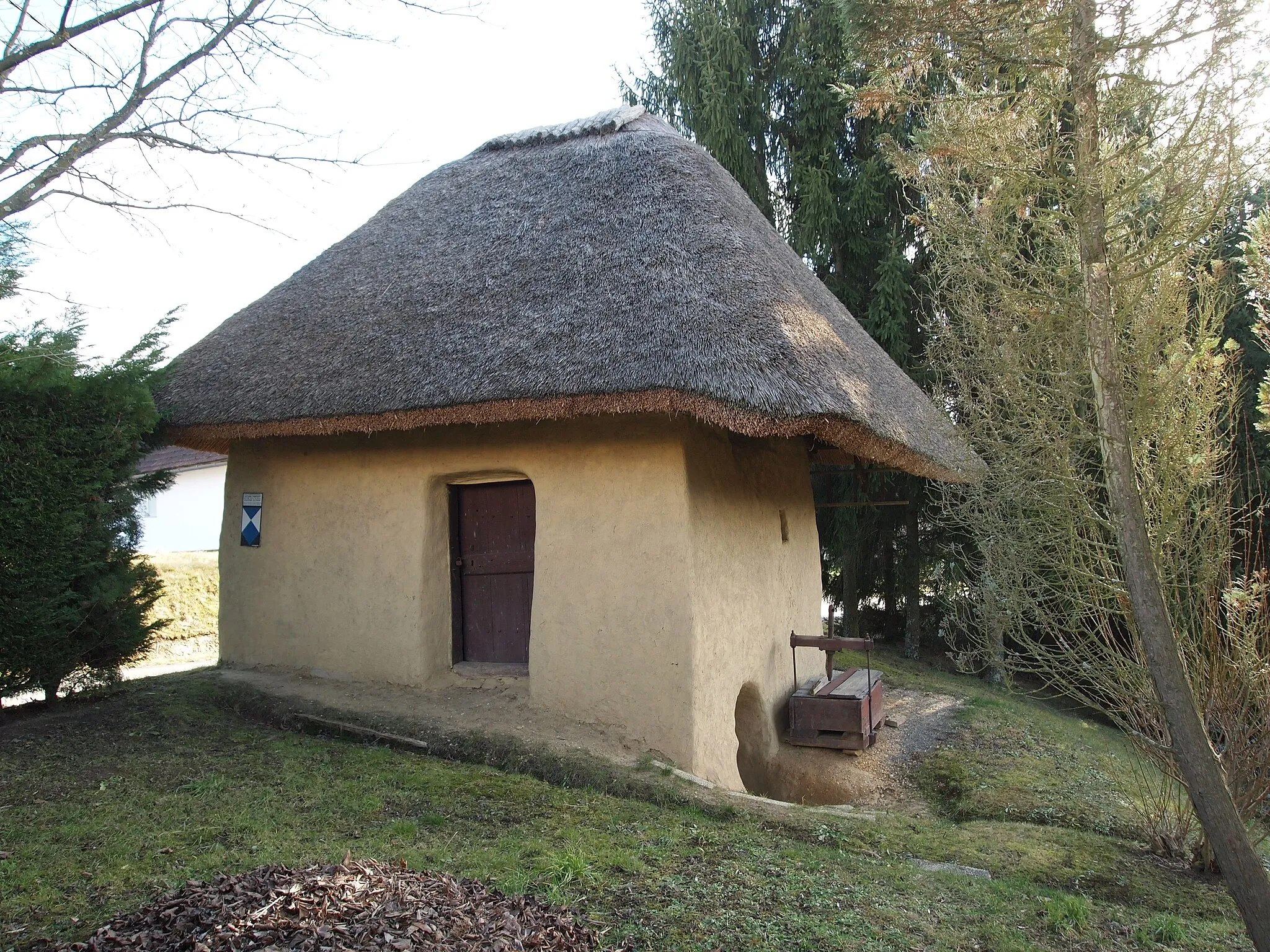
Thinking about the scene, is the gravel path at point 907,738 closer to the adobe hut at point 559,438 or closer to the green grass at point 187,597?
the adobe hut at point 559,438

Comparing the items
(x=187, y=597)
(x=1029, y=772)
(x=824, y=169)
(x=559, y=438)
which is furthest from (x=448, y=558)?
(x=824, y=169)

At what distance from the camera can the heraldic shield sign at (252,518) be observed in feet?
26.1

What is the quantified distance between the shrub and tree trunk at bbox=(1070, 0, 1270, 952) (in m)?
5.46

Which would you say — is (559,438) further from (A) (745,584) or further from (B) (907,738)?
(B) (907,738)

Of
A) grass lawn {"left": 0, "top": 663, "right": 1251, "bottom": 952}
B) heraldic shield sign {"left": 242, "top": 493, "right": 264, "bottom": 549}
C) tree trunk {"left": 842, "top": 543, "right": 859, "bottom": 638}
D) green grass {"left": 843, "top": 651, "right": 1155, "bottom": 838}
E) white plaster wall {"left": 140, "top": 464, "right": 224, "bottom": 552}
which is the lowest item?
green grass {"left": 843, "top": 651, "right": 1155, "bottom": 838}

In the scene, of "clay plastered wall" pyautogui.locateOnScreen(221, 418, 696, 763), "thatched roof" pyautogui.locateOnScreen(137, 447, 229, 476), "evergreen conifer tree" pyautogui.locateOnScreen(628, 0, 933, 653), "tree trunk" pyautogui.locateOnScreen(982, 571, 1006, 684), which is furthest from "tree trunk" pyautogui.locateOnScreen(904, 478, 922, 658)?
"thatched roof" pyautogui.locateOnScreen(137, 447, 229, 476)

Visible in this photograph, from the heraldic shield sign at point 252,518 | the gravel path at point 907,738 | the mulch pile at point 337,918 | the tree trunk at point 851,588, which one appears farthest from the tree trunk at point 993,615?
the heraldic shield sign at point 252,518

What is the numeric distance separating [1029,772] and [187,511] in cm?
1690

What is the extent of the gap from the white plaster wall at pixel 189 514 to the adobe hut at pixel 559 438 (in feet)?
37.6

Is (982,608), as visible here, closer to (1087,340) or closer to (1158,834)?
(1158,834)

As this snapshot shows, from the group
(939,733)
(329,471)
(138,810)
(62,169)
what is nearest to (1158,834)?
(939,733)

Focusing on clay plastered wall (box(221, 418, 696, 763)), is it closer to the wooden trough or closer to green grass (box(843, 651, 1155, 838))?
the wooden trough

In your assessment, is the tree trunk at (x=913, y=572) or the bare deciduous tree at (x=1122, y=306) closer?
the bare deciduous tree at (x=1122, y=306)

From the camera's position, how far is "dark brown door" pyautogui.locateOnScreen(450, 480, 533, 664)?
749 cm
